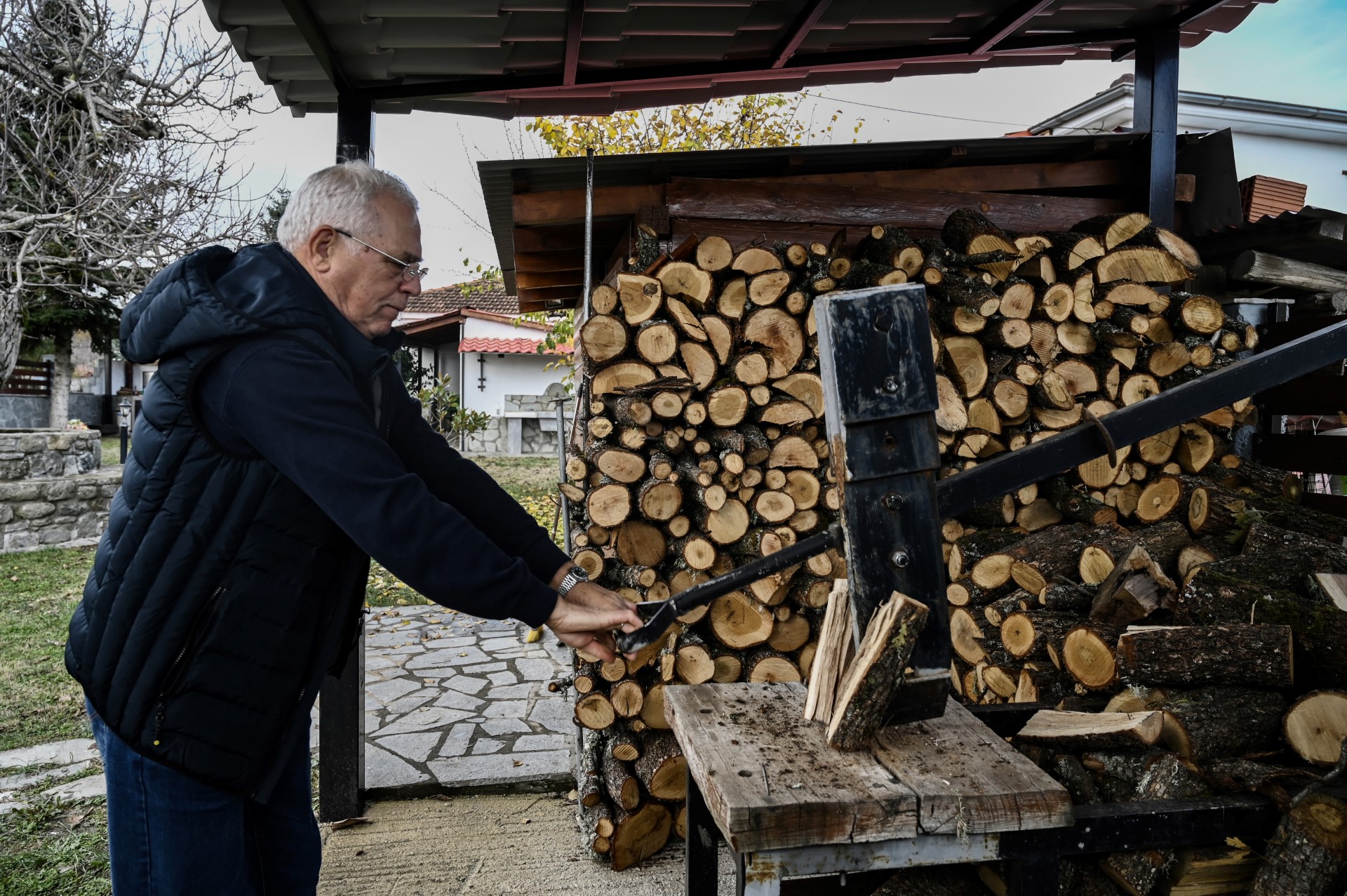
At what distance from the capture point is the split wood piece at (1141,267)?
12.1 feet

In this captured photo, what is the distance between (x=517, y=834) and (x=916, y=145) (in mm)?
3442

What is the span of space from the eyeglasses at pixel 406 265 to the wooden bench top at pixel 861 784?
46.3 inches

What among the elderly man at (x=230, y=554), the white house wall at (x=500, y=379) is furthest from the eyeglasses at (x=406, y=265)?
the white house wall at (x=500, y=379)

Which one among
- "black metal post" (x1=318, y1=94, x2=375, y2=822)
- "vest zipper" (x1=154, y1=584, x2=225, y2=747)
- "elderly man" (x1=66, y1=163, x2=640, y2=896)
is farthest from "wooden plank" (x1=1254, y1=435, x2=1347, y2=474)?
"vest zipper" (x1=154, y1=584, x2=225, y2=747)

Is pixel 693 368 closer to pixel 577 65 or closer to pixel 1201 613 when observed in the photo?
pixel 577 65

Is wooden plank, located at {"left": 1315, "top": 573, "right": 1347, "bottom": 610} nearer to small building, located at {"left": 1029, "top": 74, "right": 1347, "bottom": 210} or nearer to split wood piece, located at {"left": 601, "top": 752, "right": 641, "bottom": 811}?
split wood piece, located at {"left": 601, "top": 752, "right": 641, "bottom": 811}

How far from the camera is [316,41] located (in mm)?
2797

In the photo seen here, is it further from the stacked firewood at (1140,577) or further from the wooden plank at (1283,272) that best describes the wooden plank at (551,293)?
the wooden plank at (1283,272)

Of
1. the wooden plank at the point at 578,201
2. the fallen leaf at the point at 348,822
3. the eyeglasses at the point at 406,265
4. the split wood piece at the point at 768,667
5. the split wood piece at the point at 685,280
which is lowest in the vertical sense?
the fallen leaf at the point at 348,822

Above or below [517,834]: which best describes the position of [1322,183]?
above

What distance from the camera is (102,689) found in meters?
1.65

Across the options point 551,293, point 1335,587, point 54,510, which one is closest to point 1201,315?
point 1335,587

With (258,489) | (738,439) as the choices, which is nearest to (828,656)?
(258,489)

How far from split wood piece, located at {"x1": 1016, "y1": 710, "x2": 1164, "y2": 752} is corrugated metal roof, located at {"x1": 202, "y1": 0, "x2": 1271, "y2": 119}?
244 centimetres
